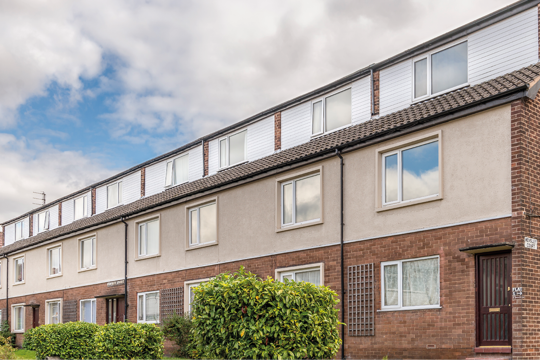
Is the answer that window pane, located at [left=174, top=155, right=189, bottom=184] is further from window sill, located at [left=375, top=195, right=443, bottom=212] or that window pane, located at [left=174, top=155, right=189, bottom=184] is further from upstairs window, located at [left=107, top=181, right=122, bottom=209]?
window sill, located at [left=375, top=195, right=443, bottom=212]

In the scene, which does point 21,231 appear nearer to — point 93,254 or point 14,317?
point 14,317

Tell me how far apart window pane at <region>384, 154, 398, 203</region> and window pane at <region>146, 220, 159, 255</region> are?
11656mm

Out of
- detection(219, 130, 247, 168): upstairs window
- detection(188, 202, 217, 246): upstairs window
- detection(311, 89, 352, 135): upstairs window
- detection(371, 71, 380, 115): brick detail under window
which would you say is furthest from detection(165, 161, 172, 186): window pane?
detection(371, 71, 380, 115): brick detail under window

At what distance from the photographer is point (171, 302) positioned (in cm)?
2255

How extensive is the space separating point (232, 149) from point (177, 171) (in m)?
4.21

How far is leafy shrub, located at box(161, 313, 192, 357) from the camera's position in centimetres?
1986

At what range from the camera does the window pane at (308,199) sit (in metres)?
17.2

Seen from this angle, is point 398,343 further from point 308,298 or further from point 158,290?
point 158,290

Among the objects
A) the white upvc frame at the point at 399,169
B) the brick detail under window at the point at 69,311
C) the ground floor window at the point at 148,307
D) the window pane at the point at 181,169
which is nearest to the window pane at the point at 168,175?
the window pane at the point at 181,169

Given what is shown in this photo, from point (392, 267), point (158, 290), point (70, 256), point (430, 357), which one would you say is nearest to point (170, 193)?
point (158, 290)

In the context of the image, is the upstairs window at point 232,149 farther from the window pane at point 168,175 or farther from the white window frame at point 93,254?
the white window frame at point 93,254

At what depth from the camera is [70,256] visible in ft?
99.5

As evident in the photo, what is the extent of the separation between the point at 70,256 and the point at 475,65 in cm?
2210

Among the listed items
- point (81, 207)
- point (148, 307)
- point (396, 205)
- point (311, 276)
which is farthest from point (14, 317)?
point (396, 205)
